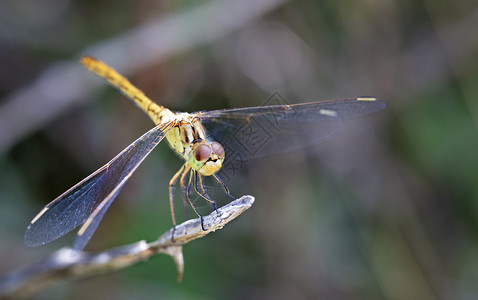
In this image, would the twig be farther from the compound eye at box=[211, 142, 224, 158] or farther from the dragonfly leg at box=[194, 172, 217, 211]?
the compound eye at box=[211, 142, 224, 158]

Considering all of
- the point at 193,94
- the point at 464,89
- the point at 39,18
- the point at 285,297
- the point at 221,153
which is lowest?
the point at 285,297

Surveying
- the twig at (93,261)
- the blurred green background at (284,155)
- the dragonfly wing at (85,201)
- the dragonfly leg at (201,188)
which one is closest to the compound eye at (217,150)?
the dragonfly leg at (201,188)

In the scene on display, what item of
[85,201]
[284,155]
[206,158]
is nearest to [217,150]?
[206,158]

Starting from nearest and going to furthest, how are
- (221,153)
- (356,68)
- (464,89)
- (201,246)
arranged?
(221,153) < (201,246) < (464,89) < (356,68)

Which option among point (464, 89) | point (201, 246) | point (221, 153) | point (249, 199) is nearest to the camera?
point (249, 199)

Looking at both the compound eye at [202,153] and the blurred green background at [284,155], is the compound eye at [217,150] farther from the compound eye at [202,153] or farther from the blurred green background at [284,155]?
the blurred green background at [284,155]

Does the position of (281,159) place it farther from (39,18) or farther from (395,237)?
(39,18)

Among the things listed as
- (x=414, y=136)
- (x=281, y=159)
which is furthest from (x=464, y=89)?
(x=281, y=159)
